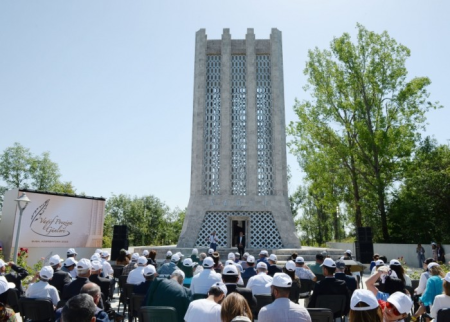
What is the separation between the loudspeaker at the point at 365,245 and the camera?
18.2 meters

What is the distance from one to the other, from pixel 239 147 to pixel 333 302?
19.6 meters

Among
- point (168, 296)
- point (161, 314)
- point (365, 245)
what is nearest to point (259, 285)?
point (168, 296)

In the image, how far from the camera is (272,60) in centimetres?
2542

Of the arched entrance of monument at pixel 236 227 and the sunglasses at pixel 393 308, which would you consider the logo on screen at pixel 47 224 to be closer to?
the arched entrance of monument at pixel 236 227

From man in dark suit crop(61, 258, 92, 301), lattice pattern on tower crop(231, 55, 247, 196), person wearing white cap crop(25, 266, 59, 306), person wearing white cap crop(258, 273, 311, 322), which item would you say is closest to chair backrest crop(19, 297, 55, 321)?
man in dark suit crop(61, 258, 92, 301)

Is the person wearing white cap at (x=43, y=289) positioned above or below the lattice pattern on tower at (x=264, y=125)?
below

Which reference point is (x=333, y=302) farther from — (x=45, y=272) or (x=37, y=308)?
(x=45, y=272)

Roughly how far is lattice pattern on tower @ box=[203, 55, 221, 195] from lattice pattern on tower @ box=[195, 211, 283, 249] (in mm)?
1801

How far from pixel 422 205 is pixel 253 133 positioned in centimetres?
1184

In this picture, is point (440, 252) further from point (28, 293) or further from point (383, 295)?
point (28, 293)

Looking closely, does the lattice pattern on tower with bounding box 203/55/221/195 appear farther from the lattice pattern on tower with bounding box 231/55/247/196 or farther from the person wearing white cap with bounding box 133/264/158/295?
the person wearing white cap with bounding box 133/264/158/295

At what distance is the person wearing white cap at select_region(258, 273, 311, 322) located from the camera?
339cm

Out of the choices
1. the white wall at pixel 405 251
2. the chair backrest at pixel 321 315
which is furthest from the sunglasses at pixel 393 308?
the white wall at pixel 405 251

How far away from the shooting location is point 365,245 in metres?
18.2
